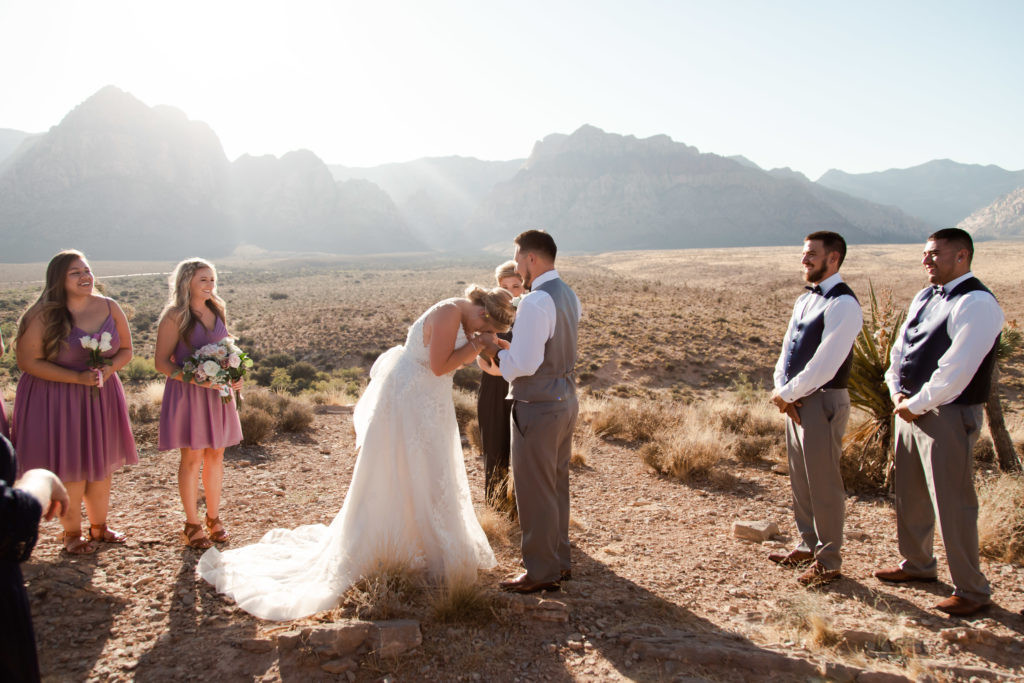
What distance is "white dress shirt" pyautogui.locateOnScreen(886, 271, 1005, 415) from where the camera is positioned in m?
3.62

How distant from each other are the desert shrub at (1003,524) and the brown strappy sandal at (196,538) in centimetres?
584

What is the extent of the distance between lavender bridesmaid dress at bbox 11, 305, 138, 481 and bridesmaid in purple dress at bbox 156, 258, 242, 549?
0.41 metres

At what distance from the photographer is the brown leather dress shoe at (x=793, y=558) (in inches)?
179

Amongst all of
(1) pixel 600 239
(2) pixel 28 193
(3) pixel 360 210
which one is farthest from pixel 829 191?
(2) pixel 28 193

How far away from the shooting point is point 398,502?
3891mm

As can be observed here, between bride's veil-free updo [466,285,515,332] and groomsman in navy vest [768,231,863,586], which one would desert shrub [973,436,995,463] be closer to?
groomsman in navy vest [768,231,863,586]

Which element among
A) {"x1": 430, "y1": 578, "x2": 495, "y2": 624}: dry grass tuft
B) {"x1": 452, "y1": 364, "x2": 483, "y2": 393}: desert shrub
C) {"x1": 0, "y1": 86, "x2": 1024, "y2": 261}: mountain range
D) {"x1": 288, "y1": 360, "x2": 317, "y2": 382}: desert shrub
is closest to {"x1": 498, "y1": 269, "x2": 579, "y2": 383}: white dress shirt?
{"x1": 430, "y1": 578, "x2": 495, "y2": 624}: dry grass tuft

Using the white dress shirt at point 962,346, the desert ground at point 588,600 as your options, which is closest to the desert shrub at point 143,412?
the desert ground at point 588,600

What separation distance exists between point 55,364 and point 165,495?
218 centimetres

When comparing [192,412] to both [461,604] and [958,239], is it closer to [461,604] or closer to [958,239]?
[461,604]

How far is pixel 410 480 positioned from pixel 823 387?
9.34ft

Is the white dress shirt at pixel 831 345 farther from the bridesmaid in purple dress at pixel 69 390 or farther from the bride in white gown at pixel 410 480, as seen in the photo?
the bridesmaid in purple dress at pixel 69 390

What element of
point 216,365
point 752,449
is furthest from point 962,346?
point 216,365

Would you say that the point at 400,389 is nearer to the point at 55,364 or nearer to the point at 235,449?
the point at 55,364
